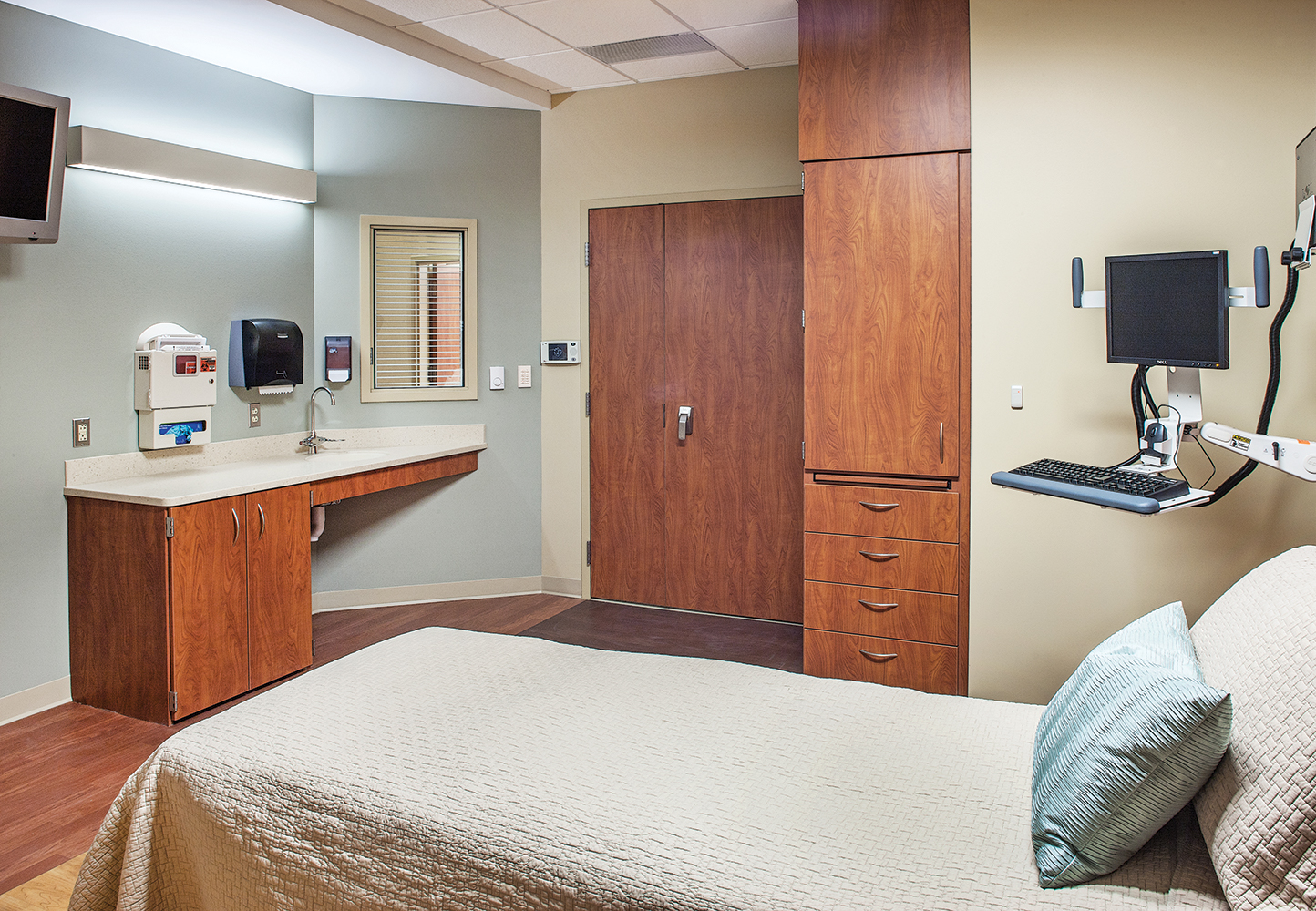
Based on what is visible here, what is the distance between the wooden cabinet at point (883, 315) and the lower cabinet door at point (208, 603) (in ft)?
7.37

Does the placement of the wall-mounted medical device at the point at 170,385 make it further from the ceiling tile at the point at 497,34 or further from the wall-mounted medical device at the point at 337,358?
the ceiling tile at the point at 497,34

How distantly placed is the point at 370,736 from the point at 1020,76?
2.91 m

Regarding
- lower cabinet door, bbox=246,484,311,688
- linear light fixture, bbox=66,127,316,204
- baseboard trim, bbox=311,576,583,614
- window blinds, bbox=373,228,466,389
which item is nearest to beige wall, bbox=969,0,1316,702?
baseboard trim, bbox=311,576,583,614

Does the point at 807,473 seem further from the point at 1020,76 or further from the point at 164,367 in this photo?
the point at 164,367

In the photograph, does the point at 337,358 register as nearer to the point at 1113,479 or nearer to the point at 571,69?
the point at 571,69

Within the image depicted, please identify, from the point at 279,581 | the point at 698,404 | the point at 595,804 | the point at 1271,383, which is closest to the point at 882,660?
the point at 1271,383

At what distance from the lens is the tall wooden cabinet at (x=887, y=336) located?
3.22 meters

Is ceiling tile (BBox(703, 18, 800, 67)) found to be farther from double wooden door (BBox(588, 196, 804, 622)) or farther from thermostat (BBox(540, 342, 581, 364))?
thermostat (BBox(540, 342, 581, 364))

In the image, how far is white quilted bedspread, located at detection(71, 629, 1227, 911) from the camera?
1393mm

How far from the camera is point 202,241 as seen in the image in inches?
157

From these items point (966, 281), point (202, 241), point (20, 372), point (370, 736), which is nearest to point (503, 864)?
point (370, 736)

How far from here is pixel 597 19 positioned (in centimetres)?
375

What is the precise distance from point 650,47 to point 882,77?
1.31 m

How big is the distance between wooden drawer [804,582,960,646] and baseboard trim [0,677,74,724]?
2908 millimetres
